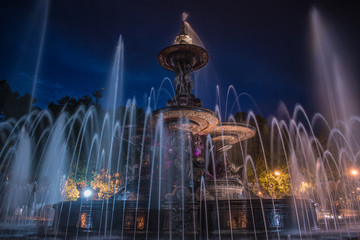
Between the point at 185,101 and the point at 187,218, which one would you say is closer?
the point at 187,218

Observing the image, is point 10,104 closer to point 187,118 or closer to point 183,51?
point 183,51

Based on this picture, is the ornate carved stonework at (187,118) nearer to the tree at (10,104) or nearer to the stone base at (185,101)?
the stone base at (185,101)

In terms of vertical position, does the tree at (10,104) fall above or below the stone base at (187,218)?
above

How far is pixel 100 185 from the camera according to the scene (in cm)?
3106

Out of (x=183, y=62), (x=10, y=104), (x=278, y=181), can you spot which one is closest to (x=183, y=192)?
(x=183, y=62)

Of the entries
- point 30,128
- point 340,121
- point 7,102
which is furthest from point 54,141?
point 340,121

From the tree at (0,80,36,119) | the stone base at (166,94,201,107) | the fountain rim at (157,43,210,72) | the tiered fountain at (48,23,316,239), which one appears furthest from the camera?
the tree at (0,80,36,119)

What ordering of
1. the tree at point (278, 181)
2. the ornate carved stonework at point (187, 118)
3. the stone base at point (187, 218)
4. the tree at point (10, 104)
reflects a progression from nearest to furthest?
the stone base at point (187, 218)
the ornate carved stonework at point (187, 118)
the tree at point (10, 104)
the tree at point (278, 181)

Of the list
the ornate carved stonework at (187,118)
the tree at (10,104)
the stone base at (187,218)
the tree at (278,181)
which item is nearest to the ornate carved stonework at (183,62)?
the ornate carved stonework at (187,118)

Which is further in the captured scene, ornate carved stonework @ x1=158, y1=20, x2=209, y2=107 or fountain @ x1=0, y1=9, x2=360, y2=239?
ornate carved stonework @ x1=158, y1=20, x2=209, y2=107

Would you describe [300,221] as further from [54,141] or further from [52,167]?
[52,167]

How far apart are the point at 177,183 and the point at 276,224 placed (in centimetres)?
463

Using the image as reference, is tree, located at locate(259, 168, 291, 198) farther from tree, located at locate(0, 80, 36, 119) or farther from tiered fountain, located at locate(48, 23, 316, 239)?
tree, located at locate(0, 80, 36, 119)

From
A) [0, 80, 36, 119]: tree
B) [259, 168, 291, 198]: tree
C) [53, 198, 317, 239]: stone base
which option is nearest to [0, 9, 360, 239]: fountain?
[53, 198, 317, 239]: stone base
